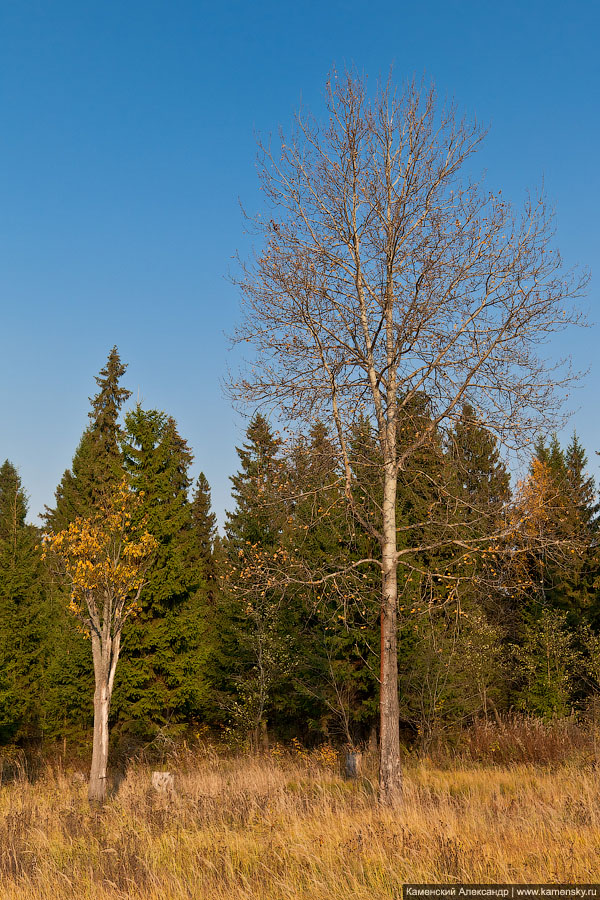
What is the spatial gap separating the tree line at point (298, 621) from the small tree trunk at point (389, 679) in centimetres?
61

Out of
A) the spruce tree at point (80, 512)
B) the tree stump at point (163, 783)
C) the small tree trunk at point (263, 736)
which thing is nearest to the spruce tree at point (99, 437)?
the spruce tree at point (80, 512)

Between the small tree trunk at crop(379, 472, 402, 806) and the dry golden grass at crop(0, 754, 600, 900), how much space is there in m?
0.34

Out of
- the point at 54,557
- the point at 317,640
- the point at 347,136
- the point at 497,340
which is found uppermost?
the point at 347,136

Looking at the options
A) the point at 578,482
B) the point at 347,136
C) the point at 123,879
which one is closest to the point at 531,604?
the point at 578,482

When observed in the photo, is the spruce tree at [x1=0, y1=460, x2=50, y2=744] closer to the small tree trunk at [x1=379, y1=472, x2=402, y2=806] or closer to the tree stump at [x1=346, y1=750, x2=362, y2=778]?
the tree stump at [x1=346, y1=750, x2=362, y2=778]

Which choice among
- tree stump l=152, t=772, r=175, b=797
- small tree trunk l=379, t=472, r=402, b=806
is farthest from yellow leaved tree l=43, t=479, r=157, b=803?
small tree trunk l=379, t=472, r=402, b=806

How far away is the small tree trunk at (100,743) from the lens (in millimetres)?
12234

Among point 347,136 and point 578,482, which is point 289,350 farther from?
point 578,482

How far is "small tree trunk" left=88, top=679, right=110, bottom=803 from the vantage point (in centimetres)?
1223

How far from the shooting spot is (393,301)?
33.0 ft

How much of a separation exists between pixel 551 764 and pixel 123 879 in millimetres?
9449

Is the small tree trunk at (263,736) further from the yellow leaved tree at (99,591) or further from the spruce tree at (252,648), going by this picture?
the yellow leaved tree at (99,591)

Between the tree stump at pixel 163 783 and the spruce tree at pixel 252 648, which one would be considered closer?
the tree stump at pixel 163 783

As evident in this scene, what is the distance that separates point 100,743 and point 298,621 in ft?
30.8
